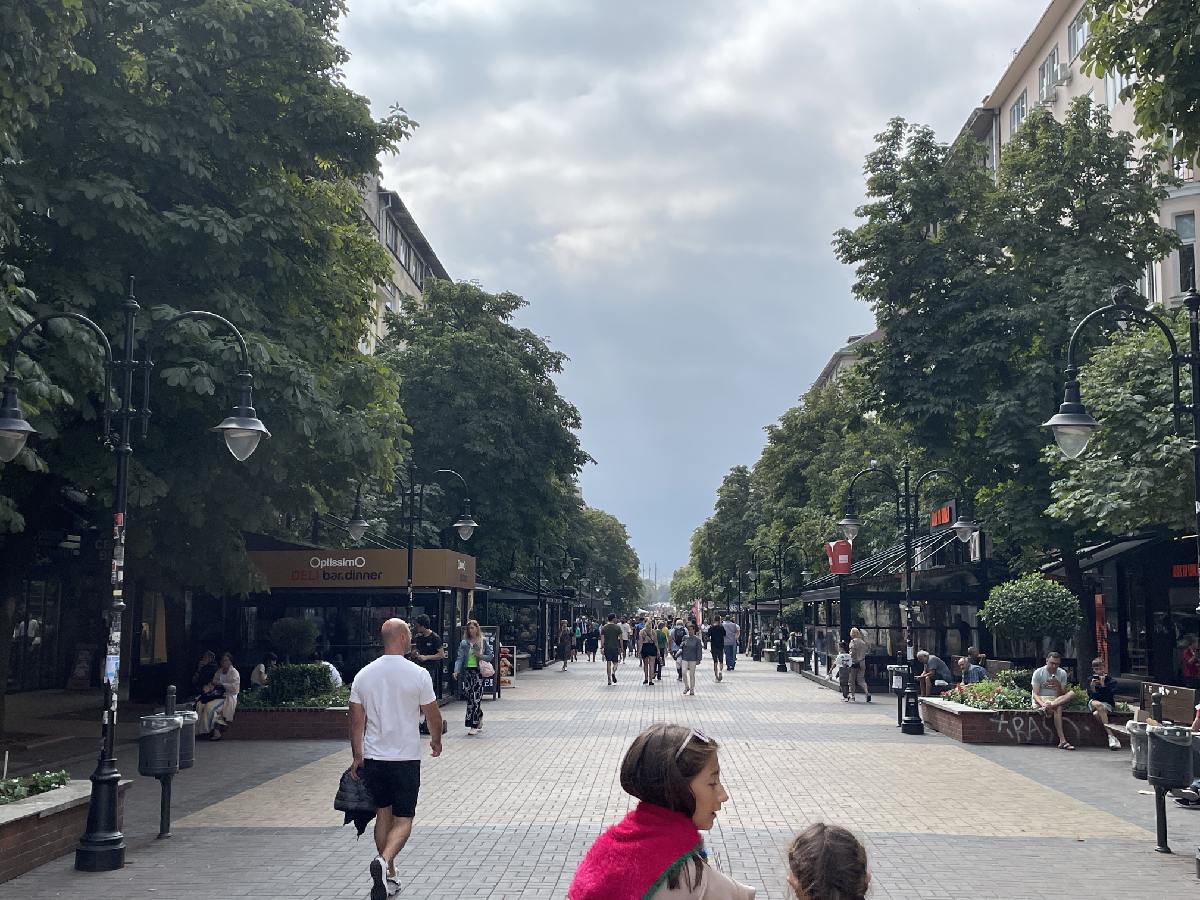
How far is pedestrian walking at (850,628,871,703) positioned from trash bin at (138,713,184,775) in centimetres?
2065

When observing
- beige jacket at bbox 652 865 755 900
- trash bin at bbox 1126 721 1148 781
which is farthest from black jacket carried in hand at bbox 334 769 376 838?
trash bin at bbox 1126 721 1148 781

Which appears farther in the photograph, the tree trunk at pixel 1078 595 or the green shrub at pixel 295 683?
the tree trunk at pixel 1078 595

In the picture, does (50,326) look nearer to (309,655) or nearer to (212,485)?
(212,485)

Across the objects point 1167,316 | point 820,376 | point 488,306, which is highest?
point 820,376

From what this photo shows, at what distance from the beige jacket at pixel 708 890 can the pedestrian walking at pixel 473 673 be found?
1760 centimetres

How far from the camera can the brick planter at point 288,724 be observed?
19.8m

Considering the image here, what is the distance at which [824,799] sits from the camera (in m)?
13.4

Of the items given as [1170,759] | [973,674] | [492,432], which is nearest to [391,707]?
[1170,759]

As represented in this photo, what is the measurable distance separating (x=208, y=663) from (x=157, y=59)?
9868mm

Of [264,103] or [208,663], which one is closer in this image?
[264,103]

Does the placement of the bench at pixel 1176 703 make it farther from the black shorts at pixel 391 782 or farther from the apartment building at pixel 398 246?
the apartment building at pixel 398 246

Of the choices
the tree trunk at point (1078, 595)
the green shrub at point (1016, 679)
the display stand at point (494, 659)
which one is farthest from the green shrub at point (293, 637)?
the tree trunk at point (1078, 595)

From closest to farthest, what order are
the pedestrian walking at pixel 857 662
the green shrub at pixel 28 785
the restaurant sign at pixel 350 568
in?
the green shrub at pixel 28 785 → the restaurant sign at pixel 350 568 → the pedestrian walking at pixel 857 662

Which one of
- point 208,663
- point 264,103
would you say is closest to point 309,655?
point 208,663
